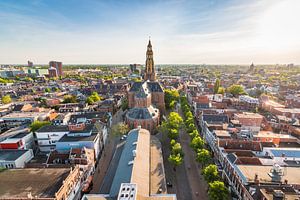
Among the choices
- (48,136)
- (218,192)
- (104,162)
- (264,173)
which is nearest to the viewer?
(218,192)

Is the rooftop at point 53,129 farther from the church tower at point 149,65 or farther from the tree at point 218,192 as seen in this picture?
the church tower at point 149,65

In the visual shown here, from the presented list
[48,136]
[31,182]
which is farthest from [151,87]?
[31,182]

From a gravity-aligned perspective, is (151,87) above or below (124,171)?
above

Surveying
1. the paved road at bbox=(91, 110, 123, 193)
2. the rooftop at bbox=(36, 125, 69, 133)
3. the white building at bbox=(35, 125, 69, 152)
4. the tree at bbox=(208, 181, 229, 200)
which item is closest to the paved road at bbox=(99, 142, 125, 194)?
the paved road at bbox=(91, 110, 123, 193)

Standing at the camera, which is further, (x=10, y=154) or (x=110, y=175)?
(x=10, y=154)

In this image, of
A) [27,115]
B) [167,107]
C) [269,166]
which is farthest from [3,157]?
[167,107]

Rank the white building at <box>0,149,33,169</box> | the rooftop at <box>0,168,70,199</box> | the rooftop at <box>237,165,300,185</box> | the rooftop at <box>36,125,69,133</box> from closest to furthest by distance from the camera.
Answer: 1. the rooftop at <box>0,168,70,199</box>
2. the rooftop at <box>237,165,300,185</box>
3. the white building at <box>0,149,33,169</box>
4. the rooftop at <box>36,125,69,133</box>

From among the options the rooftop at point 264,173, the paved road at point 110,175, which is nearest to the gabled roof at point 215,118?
the rooftop at point 264,173

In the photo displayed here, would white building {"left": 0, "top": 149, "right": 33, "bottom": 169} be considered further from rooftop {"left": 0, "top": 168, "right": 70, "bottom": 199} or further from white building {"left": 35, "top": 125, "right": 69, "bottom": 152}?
white building {"left": 35, "top": 125, "right": 69, "bottom": 152}

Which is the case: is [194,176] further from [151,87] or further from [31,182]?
[151,87]
